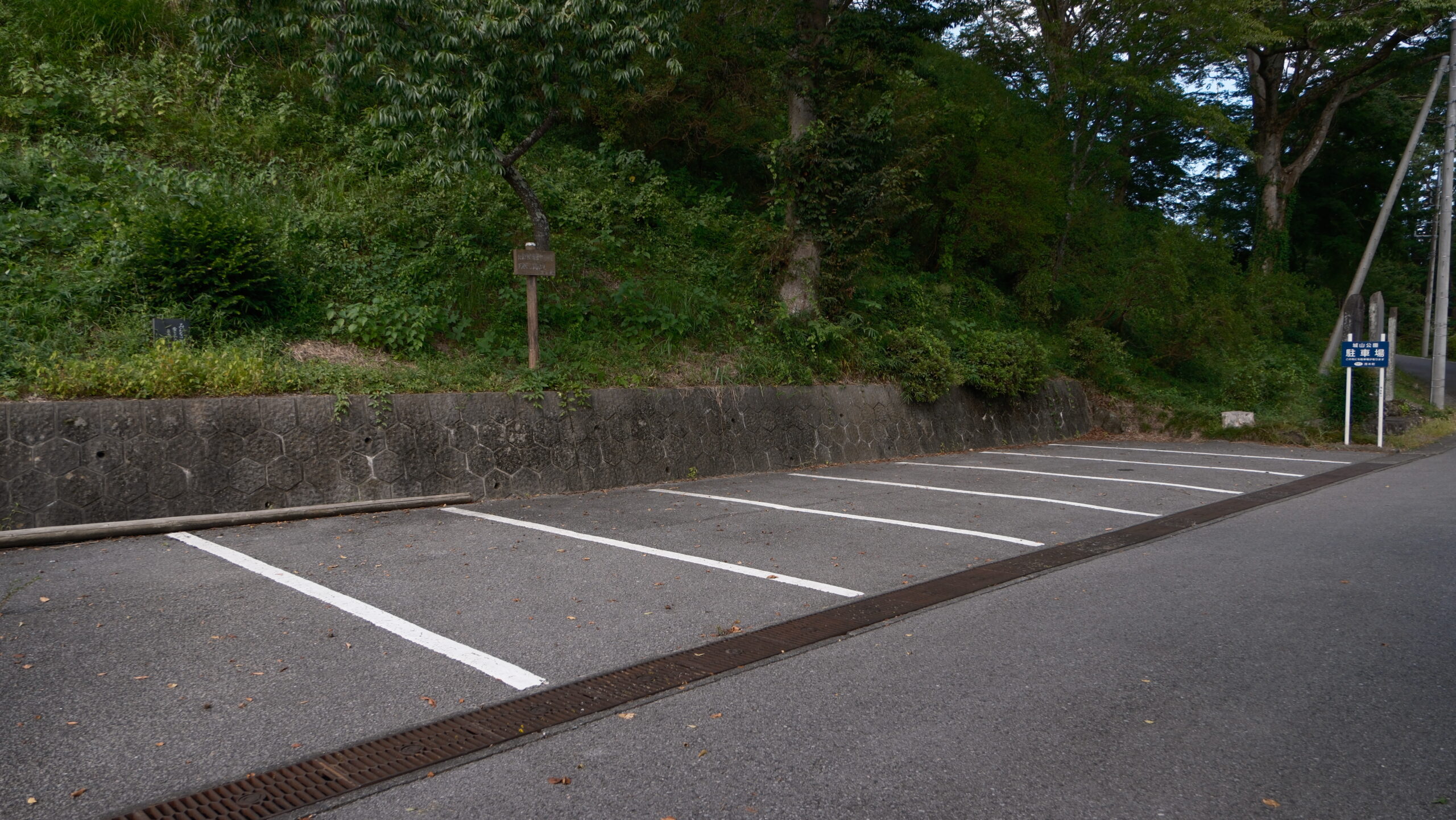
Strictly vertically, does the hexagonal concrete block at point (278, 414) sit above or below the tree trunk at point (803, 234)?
below

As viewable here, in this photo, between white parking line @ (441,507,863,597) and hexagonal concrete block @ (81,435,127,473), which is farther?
hexagonal concrete block @ (81,435,127,473)

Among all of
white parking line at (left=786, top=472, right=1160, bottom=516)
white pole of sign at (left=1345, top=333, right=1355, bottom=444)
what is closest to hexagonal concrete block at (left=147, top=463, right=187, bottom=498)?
white parking line at (left=786, top=472, right=1160, bottom=516)

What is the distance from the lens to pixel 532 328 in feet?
32.1

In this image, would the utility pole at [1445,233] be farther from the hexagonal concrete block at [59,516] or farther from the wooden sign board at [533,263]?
the hexagonal concrete block at [59,516]

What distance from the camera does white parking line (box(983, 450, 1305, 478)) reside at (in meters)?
11.4

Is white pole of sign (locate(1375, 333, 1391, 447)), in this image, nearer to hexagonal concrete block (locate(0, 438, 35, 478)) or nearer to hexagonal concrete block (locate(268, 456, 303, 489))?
hexagonal concrete block (locate(268, 456, 303, 489))

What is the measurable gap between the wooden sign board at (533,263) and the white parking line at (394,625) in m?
4.49

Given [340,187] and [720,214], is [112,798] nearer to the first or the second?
[340,187]

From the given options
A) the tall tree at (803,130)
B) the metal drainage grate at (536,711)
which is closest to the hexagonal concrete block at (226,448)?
the metal drainage grate at (536,711)

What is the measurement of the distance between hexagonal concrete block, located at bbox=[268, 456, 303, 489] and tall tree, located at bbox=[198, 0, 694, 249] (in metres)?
3.90

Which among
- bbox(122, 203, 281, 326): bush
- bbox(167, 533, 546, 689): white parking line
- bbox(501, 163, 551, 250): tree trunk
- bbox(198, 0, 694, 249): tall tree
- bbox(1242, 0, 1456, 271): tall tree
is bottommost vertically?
bbox(167, 533, 546, 689): white parking line

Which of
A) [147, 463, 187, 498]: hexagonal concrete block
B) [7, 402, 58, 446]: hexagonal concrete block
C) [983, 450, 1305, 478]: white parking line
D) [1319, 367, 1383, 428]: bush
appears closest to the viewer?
[7, 402, 58, 446]: hexagonal concrete block

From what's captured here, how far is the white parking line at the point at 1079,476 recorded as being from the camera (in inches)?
383

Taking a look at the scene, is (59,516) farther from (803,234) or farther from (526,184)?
(803,234)
